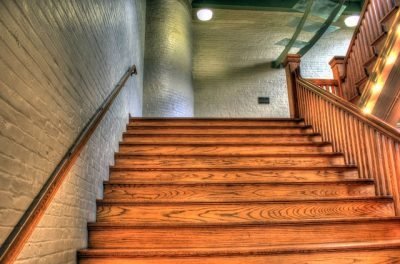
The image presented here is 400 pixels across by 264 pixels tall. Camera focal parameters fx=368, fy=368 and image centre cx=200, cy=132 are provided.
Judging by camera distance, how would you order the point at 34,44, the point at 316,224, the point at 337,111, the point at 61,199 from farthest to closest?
the point at 337,111 < the point at 316,224 < the point at 61,199 < the point at 34,44

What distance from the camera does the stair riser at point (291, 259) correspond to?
6.13 feet

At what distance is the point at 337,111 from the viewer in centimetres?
316

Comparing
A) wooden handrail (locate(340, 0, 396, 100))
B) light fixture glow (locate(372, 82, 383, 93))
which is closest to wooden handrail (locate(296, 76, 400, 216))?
light fixture glow (locate(372, 82, 383, 93))

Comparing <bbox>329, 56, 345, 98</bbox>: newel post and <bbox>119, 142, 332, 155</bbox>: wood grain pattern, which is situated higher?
<bbox>329, 56, 345, 98</bbox>: newel post

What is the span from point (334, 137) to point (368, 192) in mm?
709

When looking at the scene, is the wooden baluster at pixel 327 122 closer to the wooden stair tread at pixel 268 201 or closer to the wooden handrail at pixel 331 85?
the wooden stair tread at pixel 268 201

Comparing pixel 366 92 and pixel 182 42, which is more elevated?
pixel 182 42

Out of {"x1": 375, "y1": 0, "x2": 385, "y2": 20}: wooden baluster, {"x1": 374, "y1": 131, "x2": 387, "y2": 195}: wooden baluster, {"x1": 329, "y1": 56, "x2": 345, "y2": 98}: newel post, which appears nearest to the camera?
{"x1": 374, "y1": 131, "x2": 387, "y2": 195}: wooden baluster

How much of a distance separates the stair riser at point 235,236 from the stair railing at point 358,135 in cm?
39

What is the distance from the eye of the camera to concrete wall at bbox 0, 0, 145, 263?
113 cm

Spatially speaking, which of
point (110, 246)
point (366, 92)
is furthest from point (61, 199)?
point (366, 92)

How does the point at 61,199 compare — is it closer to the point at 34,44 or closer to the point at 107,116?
the point at 34,44

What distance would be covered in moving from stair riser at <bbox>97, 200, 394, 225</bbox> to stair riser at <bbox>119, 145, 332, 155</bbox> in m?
0.87

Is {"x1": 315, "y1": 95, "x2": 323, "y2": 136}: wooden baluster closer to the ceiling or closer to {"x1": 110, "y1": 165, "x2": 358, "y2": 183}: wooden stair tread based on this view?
{"x1": 110, "y1": 165, "x2": 358, "y2": 183}: wooden stair tread
